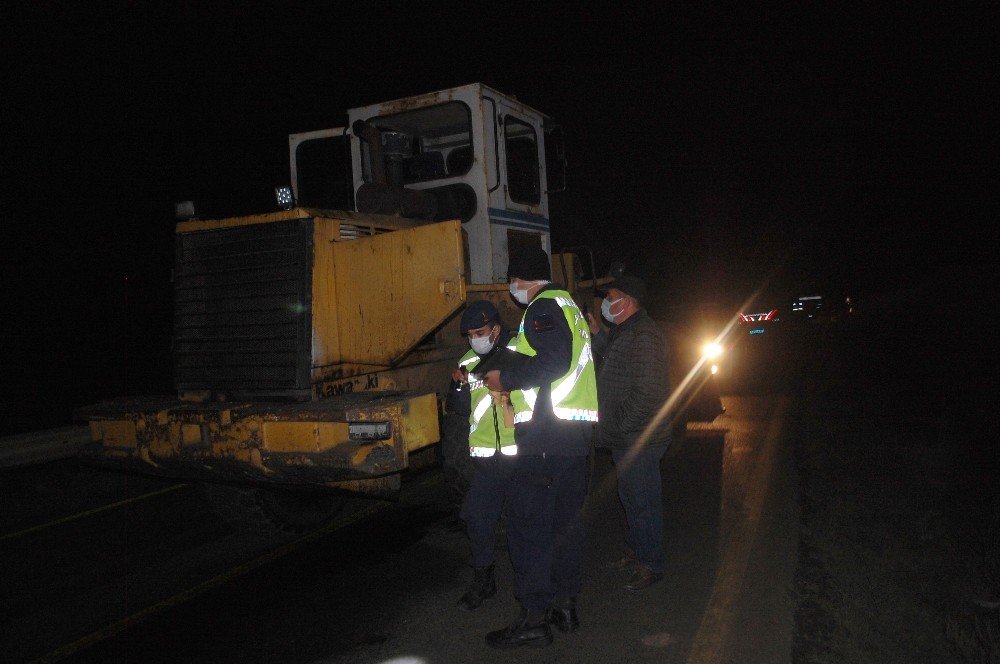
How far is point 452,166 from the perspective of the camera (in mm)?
7098

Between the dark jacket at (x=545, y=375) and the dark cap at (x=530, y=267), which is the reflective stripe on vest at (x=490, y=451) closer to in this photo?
the dark jacket at (x=545, y=375)

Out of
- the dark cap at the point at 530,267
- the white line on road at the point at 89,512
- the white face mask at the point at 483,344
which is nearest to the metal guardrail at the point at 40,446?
the white line on road at the point at 89,512

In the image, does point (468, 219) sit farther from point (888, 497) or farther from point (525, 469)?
point (888, 497)

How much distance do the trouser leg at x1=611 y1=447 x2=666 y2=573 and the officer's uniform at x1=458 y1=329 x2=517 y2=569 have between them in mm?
768

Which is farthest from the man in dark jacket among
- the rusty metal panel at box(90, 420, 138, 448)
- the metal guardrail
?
the metal guardrail

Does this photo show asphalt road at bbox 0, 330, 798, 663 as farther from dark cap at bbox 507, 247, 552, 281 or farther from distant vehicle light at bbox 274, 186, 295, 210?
distant vehicle light at bbox 274, 186, 295, 210

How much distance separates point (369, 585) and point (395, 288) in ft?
6.27

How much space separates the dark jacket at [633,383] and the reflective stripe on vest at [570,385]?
574 millimetres

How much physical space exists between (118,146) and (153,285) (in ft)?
12.7

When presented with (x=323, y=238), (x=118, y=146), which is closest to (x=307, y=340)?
(x=323, y=238)

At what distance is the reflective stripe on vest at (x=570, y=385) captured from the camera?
406 cm

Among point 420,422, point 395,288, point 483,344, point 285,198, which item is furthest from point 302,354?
point 483,344

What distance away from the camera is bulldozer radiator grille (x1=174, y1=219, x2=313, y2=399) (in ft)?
16.9

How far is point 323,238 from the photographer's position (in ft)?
17.0
